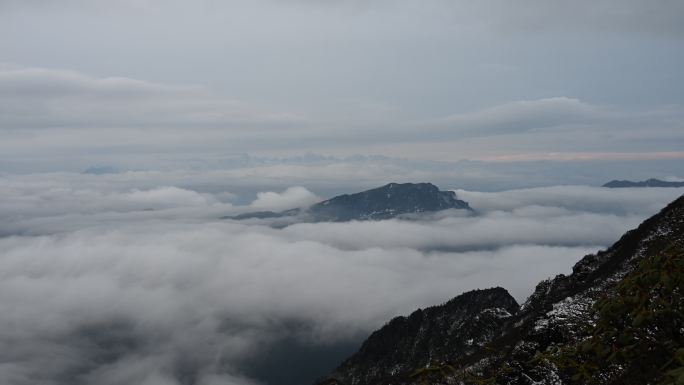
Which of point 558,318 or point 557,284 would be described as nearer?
point 558,318

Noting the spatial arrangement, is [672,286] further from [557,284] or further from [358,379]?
[358,379]

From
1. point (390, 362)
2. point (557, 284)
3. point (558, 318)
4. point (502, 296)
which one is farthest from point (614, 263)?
point (390, 362)

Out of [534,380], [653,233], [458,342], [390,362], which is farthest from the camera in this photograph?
[390,362]

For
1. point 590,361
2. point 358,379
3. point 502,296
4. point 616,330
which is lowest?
point 358,379

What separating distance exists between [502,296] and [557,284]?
91.1 m

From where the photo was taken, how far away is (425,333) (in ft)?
647

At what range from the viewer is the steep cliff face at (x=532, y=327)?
1115cm

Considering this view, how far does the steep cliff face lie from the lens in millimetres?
11148

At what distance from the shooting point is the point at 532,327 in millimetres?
54781

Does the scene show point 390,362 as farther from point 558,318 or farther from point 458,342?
point 558,318

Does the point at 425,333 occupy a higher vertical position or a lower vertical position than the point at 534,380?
lower

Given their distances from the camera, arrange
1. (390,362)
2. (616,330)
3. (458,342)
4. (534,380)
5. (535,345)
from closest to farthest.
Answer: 1. (616,330)
2. (534,380)
3. (535,345)
4. (458,342)
5. (390,362)

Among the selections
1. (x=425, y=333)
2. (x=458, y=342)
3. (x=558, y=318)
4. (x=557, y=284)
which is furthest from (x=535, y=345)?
(x=425, y=333)

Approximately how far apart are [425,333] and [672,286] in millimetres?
201586
